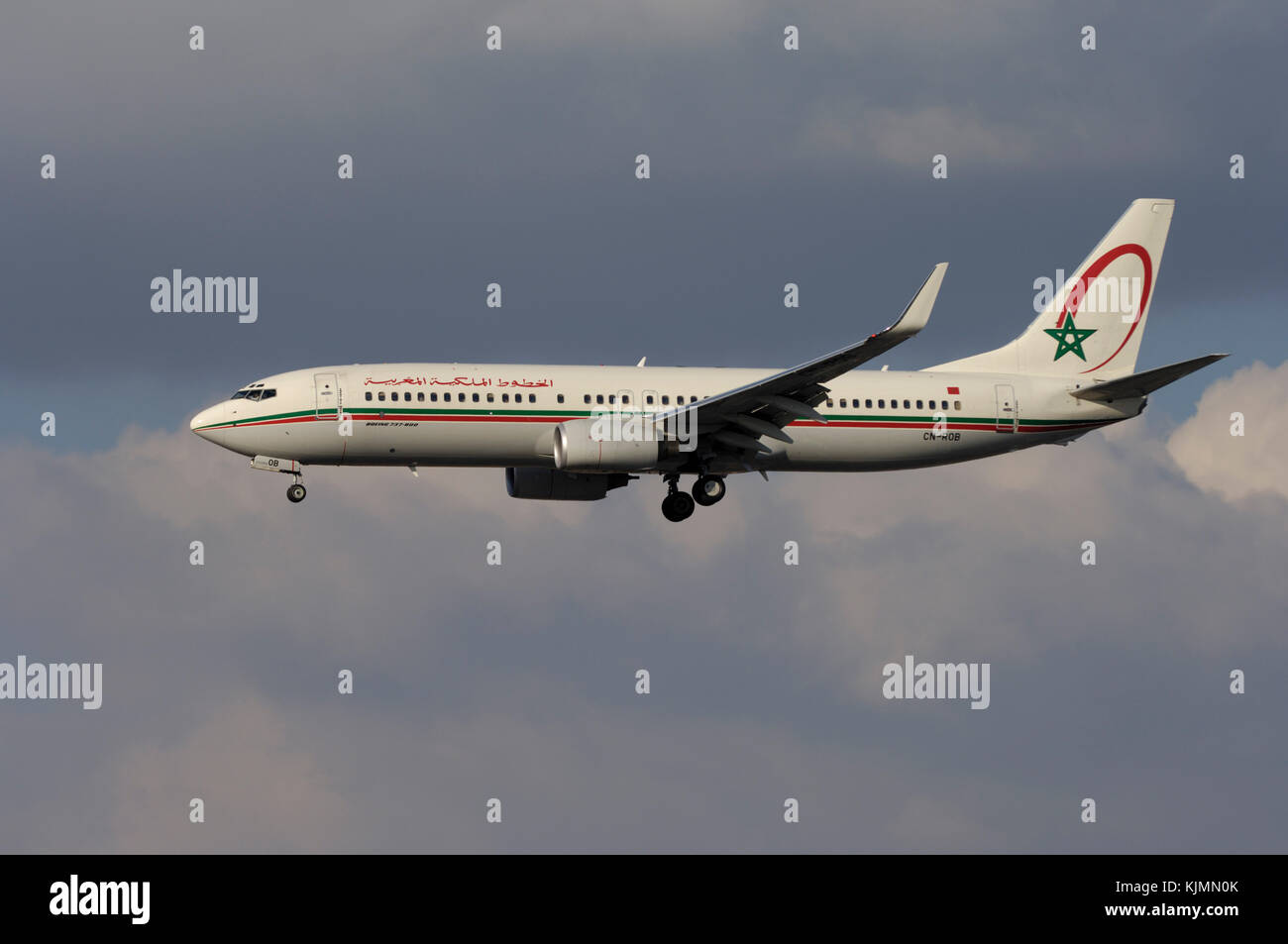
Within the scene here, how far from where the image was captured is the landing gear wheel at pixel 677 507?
68562 mm

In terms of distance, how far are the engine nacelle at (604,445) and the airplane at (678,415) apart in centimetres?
6

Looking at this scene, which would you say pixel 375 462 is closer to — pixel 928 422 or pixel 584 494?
pixel 584 494

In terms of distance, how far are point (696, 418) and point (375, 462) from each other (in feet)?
34.6

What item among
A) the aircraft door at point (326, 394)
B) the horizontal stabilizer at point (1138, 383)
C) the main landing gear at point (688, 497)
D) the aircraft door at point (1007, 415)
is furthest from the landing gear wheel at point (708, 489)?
the horizontal stabilizer at point (1138, 383)

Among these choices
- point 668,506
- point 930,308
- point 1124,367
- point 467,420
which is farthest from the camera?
Result: point 1124,367

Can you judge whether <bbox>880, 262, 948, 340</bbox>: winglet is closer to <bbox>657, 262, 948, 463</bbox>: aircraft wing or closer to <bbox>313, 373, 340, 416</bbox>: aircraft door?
<bbox>657, 262, 948, 463</bbox>: aircraft wing

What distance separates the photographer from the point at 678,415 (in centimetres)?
6419

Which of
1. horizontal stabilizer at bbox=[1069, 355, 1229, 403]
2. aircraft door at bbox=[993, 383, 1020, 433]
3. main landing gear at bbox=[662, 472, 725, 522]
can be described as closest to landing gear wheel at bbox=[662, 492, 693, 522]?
main landing gear at bbox=[662, 472, 725, 522]

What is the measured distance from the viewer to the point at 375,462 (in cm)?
6444

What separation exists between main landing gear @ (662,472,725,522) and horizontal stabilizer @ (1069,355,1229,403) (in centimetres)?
1367

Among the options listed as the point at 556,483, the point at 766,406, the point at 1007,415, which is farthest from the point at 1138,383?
the point at 556,483

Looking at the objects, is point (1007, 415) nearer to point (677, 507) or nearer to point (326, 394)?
point (677, 507)
